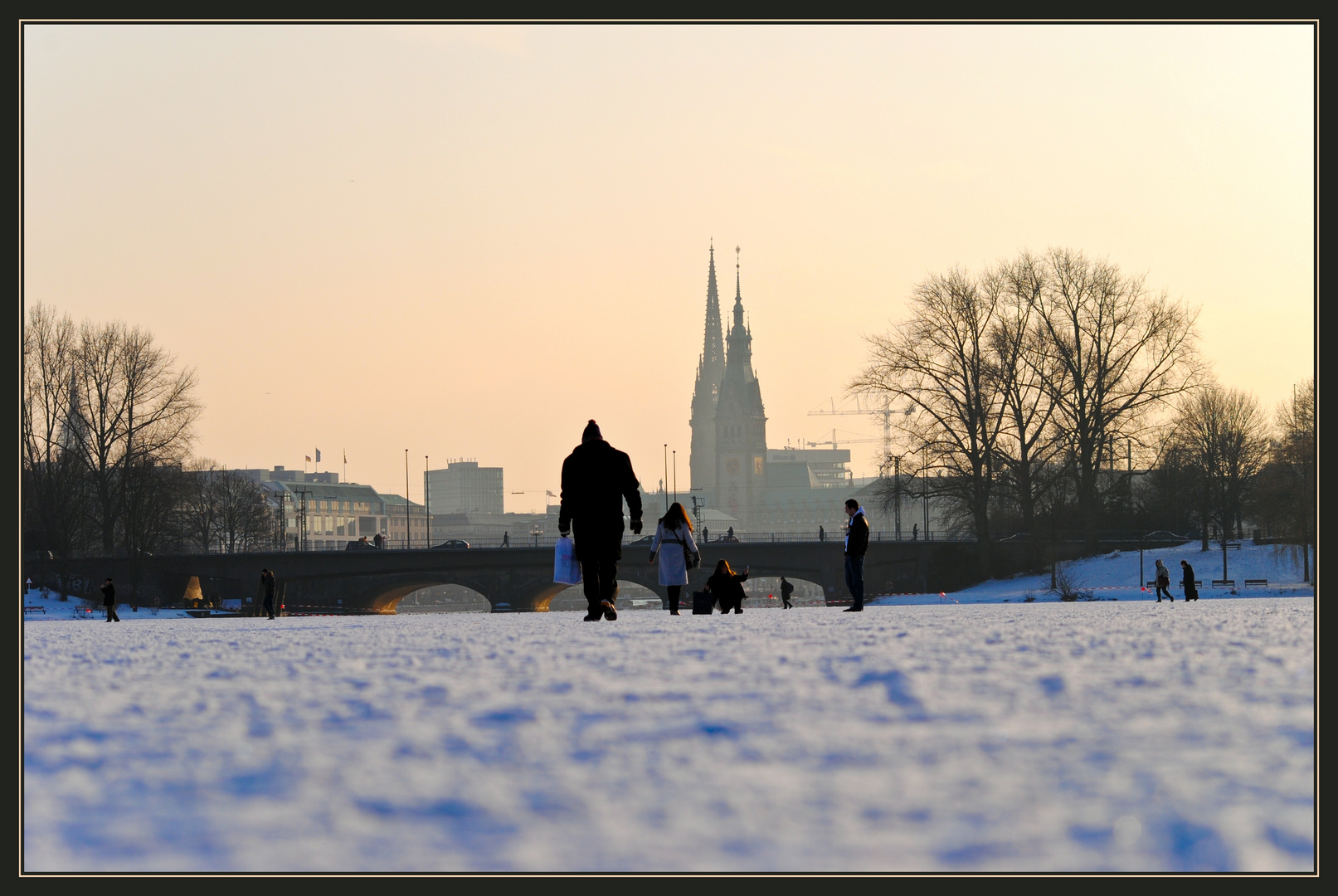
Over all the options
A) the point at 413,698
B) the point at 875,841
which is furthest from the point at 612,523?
the point at 875,841

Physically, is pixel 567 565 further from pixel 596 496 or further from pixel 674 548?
pixel 596 496

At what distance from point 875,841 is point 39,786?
199 cm

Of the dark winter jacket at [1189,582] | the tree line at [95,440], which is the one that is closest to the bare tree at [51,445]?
the tree line at [95,440]

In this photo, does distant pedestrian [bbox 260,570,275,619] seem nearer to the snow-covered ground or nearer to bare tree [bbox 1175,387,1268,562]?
the snow-covered ground

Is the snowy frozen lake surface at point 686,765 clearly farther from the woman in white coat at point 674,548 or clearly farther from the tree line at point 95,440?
the tree line at point 95,440

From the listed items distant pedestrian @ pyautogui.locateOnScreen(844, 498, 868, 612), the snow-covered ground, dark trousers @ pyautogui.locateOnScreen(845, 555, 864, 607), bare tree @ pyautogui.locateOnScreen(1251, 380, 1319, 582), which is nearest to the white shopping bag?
distant pedestrian @ pyautogui.locateOnScreen(844, 498, 868, 612)

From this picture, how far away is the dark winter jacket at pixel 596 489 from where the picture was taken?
12375 millimetres

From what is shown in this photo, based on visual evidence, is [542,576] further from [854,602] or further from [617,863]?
[617,863]

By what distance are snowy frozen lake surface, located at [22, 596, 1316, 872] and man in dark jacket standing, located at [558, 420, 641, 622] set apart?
18.2 ft

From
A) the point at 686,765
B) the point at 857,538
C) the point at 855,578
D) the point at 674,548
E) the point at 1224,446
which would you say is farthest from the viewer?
the point at 1224,446

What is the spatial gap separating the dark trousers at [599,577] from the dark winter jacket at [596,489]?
0.26 m

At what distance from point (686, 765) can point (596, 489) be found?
8.82 m

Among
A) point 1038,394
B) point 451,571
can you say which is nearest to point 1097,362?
point 1038,394

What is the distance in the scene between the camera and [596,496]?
12461 millimetres
